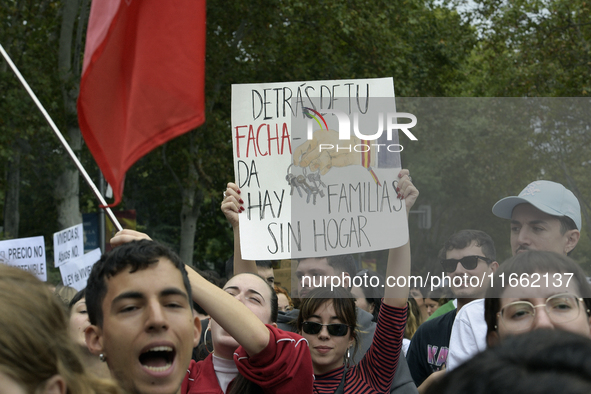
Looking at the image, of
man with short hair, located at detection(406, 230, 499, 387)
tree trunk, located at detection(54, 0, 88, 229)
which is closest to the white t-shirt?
man with short hair, located at detection(406, 230, 499, 387)

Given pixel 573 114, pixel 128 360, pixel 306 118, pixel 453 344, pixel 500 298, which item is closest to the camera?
pixel 128 360

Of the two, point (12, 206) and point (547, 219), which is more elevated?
point (12, 206)

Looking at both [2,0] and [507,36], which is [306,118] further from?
[2,0]

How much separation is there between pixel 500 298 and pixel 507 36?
42.8ft

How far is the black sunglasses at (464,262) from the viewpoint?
3336mm

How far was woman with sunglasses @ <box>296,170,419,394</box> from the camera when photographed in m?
3.09

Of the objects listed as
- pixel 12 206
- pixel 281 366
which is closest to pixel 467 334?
pixel 281 366

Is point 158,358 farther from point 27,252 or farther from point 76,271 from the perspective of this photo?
point 76,271

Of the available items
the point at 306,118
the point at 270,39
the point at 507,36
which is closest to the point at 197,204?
the point at 270,39

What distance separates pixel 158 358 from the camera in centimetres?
203

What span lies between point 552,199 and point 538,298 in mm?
979

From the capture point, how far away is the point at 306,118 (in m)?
3.65

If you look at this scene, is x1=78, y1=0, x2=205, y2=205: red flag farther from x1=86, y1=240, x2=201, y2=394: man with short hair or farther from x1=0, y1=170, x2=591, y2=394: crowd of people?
x1=86, y1=240, x2=201, y2=394: man with short hair

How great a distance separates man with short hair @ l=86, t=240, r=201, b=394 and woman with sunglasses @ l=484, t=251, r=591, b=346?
100cm
